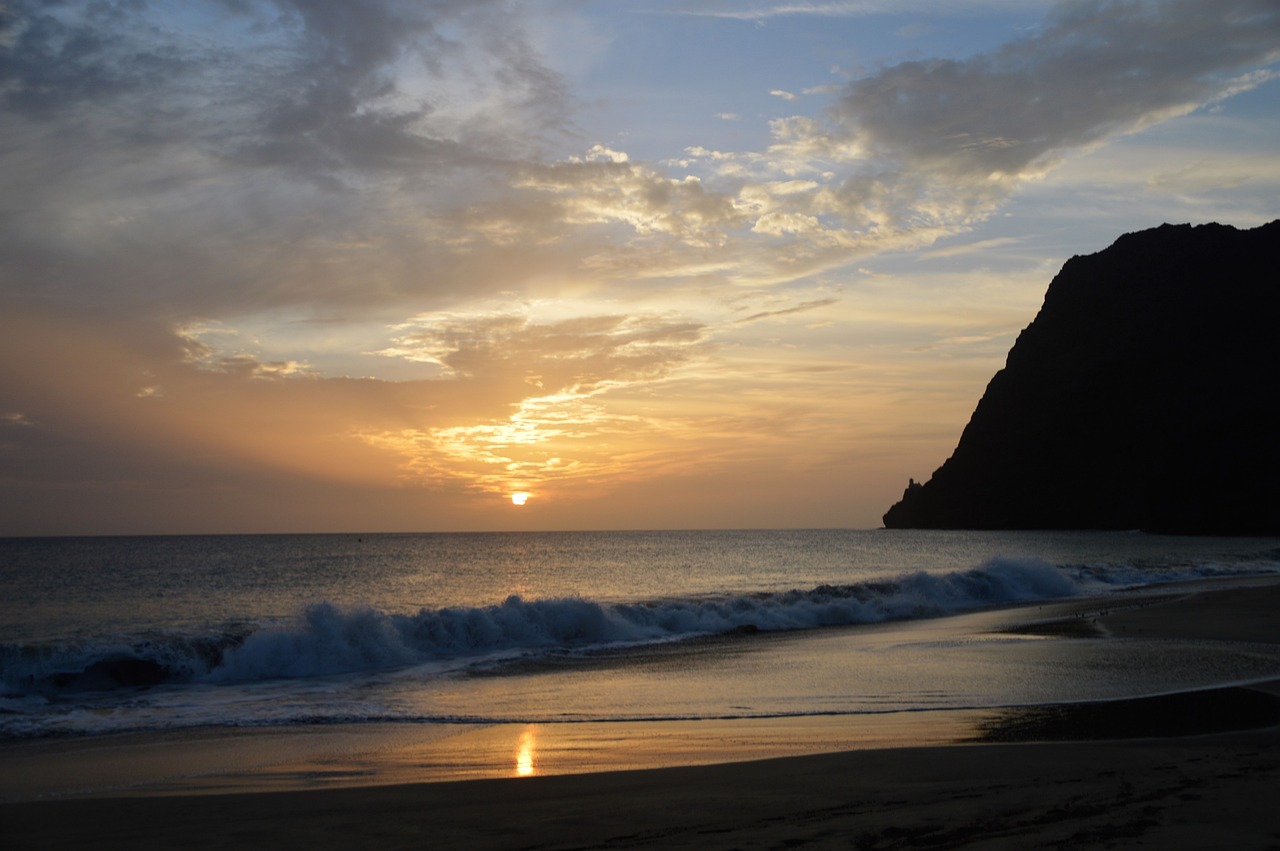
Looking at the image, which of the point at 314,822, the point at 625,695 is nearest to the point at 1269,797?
the point at 314,822

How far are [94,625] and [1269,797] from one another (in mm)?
30664

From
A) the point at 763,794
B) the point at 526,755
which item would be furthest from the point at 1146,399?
the point at 763,794

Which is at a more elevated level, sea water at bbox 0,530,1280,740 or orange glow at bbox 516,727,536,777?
orange glow at bbox 516,727,536,777

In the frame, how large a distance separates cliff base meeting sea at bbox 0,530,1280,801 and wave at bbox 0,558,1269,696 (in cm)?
6

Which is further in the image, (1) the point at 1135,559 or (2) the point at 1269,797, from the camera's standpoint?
(1) the point at 1135,559

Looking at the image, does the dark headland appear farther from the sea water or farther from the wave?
the wave

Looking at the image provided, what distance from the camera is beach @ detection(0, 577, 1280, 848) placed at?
21.3 feet

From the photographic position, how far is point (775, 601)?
98.0 feet

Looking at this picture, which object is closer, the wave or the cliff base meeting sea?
the cliff base meeting sea

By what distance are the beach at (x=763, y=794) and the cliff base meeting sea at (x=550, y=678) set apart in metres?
0.15

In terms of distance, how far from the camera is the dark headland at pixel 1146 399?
100 metres

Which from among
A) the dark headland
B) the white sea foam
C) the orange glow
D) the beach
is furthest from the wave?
the dark headland

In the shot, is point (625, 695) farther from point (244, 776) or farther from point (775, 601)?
point (775, 601)

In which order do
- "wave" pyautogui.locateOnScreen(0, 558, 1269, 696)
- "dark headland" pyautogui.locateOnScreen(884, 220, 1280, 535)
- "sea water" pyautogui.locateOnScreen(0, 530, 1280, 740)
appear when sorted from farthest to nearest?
"dark headland" pyautogui.locateOnScreen(884, 220, 1280, 535) → "wave" pyautogui.locateOnScreen(0, 558, 1269, 696) → "sea water" pyautogui.locateOnScreen(0, 530, 1280, 740)
